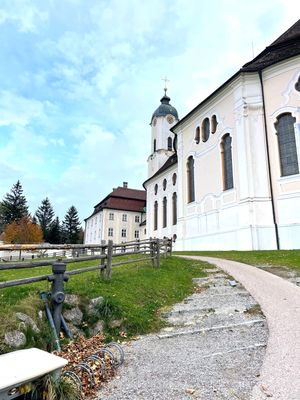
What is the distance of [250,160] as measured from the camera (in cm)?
1955

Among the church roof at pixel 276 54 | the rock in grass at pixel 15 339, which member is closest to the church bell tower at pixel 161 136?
the church roof at pixel 276 54

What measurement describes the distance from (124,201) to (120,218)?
12.6 ft

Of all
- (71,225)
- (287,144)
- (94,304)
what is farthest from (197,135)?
(71,225)

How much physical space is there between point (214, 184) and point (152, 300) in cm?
1665

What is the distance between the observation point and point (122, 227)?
58.4 meters

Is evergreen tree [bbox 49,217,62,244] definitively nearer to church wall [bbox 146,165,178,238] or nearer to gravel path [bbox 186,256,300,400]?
church wall [bbox 146,165,178,238]

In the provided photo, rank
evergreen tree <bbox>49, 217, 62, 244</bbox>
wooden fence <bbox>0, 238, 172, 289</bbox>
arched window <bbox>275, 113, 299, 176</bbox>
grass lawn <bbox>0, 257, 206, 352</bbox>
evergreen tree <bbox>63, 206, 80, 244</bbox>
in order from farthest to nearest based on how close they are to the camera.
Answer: evergreen tree <bbox>63, 206, 80, 244</bbox> < evergreen tree <bbox>49, 217, 62, 244</bbox> < arched window <bbox>275, 113, 299, 176</bbox> < grass lawn <bbox>0, 257, 206, 352</bbox> < wooden fence <bbox>0, 238, 172, 289</bbox>

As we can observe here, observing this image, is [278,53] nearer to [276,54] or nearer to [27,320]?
[276,54]

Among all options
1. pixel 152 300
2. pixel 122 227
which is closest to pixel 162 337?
pixel 152 300

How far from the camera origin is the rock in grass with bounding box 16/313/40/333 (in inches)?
173

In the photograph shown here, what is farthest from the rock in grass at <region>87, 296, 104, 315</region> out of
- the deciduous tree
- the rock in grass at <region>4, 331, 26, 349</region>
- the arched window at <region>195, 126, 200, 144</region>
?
the deciduous tree

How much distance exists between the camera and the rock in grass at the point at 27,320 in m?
4.40

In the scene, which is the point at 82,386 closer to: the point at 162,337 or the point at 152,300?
the point at 162,337

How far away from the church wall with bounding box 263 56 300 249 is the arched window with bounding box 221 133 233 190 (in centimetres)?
308
